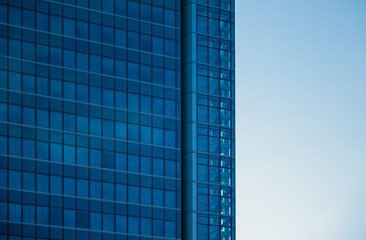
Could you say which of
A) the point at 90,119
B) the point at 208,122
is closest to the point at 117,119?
the point at 90,119

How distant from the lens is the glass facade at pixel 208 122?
159000 mm

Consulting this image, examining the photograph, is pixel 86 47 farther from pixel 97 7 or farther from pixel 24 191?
pixel 24 191

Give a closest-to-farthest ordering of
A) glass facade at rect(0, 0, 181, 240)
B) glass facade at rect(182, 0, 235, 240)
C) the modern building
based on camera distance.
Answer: glass facade at rect(0, 0, 181, 240) → the modern building → glass facade at rect(182, 0, 235, 240)

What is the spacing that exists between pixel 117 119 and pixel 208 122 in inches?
564

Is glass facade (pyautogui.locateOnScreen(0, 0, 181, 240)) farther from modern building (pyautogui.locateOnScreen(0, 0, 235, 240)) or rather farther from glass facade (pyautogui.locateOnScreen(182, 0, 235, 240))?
glass facade (pyautogui.locateOnScreen(182, 0, 235, 240))

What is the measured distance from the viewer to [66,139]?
486 feet

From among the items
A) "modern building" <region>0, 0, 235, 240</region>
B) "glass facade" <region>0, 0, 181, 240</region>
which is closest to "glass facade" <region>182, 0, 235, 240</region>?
"modern building" <region>0, 0, 235, 240</region>

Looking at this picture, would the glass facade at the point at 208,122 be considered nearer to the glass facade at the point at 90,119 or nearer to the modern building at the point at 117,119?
the modern building at the point at 117,119

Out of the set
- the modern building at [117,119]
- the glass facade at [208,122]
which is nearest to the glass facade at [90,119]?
the modern building at [117,119]

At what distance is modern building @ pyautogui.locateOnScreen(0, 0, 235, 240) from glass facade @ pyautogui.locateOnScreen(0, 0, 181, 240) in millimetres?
131

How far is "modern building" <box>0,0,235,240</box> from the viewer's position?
14538 cm

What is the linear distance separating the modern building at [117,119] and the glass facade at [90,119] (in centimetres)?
13

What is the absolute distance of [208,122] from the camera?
161 m

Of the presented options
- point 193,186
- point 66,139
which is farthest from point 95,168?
point 193,186
